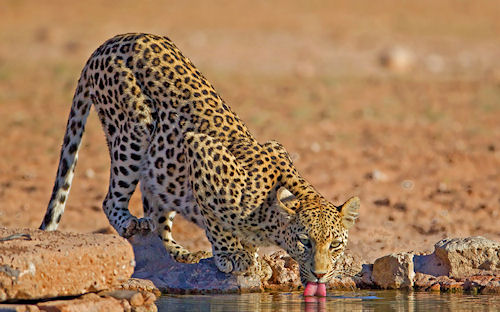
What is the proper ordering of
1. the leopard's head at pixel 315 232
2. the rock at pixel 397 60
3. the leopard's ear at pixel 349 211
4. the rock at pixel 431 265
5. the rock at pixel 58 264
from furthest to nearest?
the rock at pixel 397 60, the rock at pixel 431 265, the leopard's ear at pixel 349 211, the leopard's head at pixel 315 232, the rock at pixel 58 264

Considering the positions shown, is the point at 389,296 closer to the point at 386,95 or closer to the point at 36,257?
the point at 36,257

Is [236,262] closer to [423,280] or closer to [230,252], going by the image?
[230,252]

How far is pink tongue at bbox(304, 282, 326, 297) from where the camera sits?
7879 millimetres

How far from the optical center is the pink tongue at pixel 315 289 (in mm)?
7879

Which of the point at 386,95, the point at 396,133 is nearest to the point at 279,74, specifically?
the point at 386,95

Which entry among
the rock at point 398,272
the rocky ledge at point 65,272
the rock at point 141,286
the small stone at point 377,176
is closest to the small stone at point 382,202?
the small stone at point 377,176

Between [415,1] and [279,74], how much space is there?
16.6m

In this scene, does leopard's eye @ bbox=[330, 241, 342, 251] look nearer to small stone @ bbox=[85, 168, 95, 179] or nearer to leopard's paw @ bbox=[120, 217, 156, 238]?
leopard's paw @ bbox=[120, 217, 156, 238]

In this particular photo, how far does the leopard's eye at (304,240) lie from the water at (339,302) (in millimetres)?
427

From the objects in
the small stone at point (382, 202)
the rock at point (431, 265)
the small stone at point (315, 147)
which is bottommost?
the rock at point (431, 265)

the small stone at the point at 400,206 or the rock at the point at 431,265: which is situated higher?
the small stone at the point at 400,206

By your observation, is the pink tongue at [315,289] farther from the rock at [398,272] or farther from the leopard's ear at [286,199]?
the rock at [398,272]

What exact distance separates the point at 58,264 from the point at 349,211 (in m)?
2.44

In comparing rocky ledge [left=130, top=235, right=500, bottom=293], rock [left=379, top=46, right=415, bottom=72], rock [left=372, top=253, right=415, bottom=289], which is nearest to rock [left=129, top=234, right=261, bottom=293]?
rocky ledge [left=130, top=235, right=500, bottom=293]
